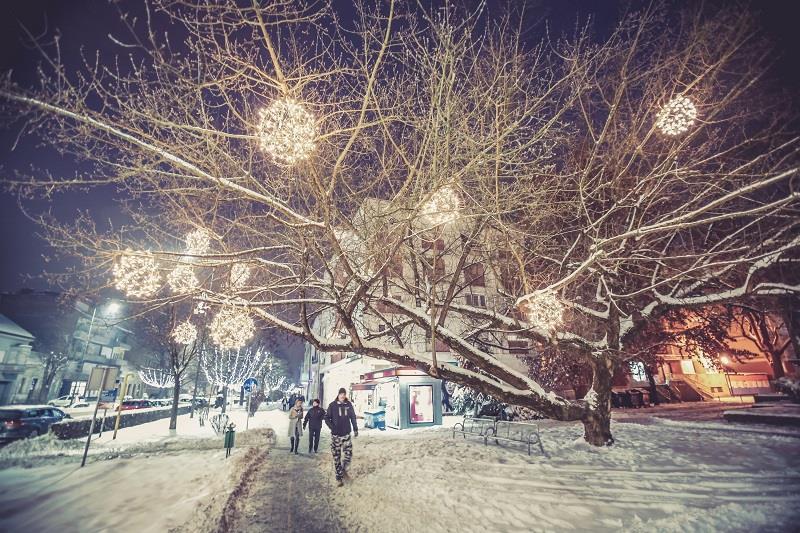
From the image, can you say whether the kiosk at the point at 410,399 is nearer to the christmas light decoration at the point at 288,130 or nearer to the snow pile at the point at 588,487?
the snow pile at the point at 588,487

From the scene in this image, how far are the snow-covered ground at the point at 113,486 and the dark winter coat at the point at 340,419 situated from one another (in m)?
2.32

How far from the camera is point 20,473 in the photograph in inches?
327

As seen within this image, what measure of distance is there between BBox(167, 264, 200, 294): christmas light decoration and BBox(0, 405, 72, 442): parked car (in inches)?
551

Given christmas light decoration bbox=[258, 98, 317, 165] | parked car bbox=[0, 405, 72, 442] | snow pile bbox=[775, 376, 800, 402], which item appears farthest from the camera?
snow pile bbox=[775, 376, 800, 402]

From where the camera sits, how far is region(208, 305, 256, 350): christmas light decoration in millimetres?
6844

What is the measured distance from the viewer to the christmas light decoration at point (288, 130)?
4016mm

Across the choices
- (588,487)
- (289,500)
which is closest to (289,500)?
(289,500)

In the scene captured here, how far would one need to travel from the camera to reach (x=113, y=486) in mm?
7469

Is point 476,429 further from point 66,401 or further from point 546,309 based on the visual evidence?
point 66,401

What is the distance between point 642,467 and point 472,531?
5.20 meters

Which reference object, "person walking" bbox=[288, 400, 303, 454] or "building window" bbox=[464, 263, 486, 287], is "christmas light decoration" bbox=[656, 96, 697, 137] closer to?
"building window" bbox=[464, 263, 486, 287]

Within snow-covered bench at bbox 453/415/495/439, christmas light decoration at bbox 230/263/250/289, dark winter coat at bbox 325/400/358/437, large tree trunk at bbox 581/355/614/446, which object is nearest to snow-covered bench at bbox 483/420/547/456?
snow-covered bench at bbox 453/415/495/439

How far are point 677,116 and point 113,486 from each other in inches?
530

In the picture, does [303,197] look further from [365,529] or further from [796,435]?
[796,435]
